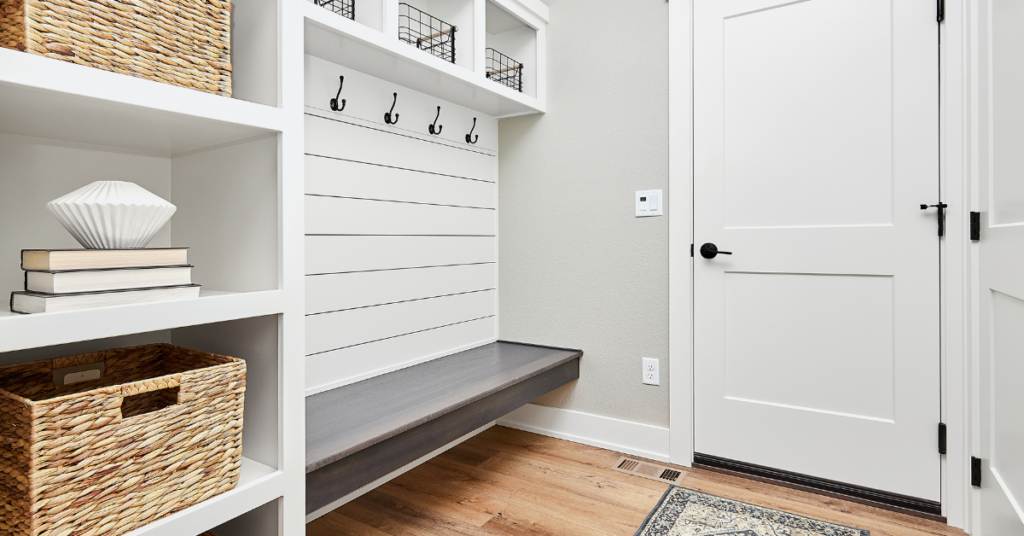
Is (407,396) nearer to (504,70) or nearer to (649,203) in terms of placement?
(649,203)

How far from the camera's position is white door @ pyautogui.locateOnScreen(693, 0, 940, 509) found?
183 cm

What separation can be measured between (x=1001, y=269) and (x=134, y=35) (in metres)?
2.00

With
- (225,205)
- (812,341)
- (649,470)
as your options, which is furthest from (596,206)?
(225,205)

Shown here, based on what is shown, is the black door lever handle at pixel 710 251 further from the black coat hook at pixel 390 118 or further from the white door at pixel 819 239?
the black coat hook at pixel 390 118

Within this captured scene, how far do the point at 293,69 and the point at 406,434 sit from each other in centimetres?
97

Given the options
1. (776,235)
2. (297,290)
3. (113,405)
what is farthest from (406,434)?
(776,235)

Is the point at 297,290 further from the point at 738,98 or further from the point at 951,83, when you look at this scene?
the point at 951,83

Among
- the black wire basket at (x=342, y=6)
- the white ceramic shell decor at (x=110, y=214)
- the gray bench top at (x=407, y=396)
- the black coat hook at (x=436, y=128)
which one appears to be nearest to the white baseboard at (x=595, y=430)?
the gray bench top at (x=407, y=396)

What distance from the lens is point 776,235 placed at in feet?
6.70

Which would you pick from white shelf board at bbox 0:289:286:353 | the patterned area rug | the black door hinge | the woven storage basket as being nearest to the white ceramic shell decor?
white shelf board at bbox 0:289:286:353

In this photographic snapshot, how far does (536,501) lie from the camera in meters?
1.92

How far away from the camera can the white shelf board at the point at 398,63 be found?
153cm

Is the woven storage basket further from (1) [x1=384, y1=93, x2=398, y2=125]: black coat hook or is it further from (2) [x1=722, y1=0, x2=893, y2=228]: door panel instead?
(2) [x1=722, y1=0, x2=893, y2=228]: door panel

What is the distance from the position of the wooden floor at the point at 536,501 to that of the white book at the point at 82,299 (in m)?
1.05
